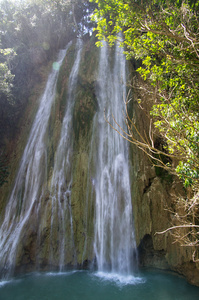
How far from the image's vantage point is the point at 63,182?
1065cm

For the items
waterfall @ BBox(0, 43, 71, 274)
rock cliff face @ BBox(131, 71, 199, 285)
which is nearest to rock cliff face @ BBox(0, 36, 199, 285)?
rock cliff face @ BBox(131, 71, 199, 285)

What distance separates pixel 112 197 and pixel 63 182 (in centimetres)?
272

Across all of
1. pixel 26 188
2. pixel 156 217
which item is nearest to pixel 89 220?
pixel 156 217

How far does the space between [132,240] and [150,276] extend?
1435mm

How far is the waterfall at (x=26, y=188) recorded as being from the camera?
30.4 ft

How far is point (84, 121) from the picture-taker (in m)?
12.1

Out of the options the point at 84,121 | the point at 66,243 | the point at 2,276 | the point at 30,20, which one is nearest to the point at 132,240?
the point at 66,243

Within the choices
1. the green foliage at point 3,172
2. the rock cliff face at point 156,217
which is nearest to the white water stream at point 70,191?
the rock cliff face at point 156,217

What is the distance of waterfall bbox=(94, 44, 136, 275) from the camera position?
865 cm

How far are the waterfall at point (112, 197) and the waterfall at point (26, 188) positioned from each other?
3.37 meters

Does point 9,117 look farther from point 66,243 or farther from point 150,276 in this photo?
point 150,276

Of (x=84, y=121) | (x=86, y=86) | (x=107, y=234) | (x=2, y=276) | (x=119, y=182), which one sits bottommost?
(x=2, y=276)

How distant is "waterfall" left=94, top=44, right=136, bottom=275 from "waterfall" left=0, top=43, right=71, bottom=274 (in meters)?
3.37

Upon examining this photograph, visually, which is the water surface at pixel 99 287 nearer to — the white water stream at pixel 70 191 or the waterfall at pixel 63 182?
the white water stream at pixel 70 191
